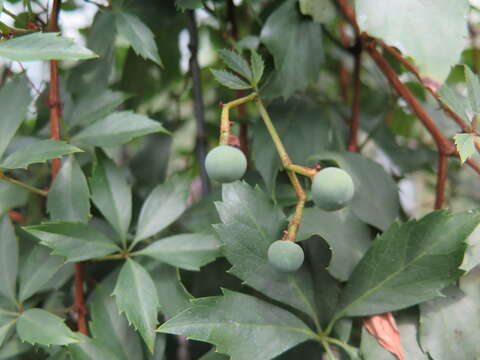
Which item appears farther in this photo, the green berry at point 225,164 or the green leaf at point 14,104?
the green leaf at point 14,104

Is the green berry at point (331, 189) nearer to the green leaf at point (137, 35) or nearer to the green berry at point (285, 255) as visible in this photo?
the green berry at point (285, 255)

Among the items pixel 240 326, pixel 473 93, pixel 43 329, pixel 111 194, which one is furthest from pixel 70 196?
pixel 473 93

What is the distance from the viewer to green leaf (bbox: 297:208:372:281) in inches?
22.7

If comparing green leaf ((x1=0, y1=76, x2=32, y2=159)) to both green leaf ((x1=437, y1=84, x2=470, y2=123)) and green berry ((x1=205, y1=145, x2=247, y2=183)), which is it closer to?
green berry ((x1=205, y1=145, x2=247, y2=183))

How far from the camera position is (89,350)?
551 millimetres

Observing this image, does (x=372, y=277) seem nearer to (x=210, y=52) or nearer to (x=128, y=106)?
(x=128, y=106)

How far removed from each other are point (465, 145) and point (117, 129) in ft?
1.34

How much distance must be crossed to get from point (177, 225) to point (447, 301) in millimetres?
368

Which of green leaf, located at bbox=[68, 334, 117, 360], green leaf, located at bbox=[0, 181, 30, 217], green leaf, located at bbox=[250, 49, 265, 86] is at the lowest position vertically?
green leaf, located at bbox=[68, 334, 117, 360]

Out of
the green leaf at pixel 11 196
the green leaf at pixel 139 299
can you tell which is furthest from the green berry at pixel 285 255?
the green leaf at pixel 11 196

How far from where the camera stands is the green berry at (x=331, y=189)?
456 millimetres

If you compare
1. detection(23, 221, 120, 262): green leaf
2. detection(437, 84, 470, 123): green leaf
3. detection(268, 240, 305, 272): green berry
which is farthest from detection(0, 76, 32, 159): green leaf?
detection(437, 84, 470, 123): green leaf

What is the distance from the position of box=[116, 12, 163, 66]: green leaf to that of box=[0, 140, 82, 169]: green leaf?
0.16 metres

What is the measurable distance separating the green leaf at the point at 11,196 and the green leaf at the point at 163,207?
17cm
